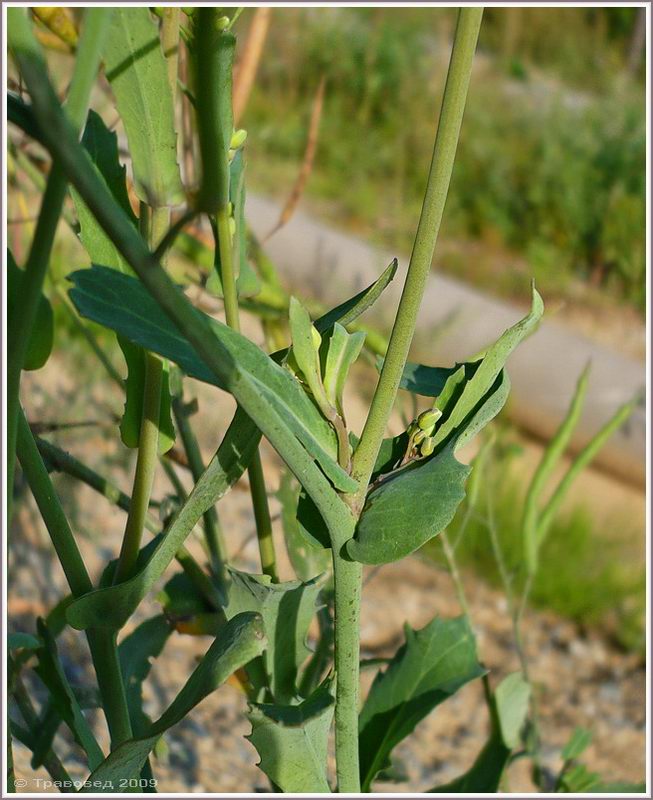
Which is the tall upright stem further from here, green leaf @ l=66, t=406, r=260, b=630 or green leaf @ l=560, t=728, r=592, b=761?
green leaf @ l=560, t=728, r=592, b=761

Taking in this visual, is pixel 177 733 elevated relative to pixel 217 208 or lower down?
elevated

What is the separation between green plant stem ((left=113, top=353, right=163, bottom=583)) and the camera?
1.13 ft

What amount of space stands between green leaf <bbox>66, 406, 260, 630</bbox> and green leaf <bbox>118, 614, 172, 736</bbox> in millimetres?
180


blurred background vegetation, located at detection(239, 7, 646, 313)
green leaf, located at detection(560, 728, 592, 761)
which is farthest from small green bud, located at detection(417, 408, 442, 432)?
blurred background vegetation, located at detection(239, 7, 646, 313)

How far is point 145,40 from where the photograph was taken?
1.02 feet

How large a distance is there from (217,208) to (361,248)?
264 cm

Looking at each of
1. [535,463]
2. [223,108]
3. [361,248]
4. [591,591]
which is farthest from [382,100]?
[223,108]

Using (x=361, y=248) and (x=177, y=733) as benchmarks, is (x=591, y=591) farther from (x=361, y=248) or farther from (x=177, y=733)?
(x=361, y=248)

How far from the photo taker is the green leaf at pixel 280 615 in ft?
1.24

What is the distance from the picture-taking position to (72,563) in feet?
1.07

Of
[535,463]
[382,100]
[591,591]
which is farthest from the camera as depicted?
[382,100]

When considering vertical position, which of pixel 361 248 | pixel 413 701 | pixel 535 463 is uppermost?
pixel 361 248

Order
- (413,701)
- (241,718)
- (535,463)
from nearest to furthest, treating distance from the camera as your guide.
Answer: (413,701) < (241,718) < (535,463)

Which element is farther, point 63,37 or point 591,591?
point 591,591
